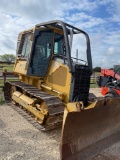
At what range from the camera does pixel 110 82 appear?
982 centimetres

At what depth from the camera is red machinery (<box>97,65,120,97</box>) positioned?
8942mm

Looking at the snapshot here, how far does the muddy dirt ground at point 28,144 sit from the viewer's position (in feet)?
13.7

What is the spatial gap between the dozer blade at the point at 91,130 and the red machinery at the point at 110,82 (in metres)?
4.07

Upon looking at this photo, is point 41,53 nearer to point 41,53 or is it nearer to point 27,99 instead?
point 41,53

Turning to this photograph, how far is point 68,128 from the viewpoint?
12.3ft

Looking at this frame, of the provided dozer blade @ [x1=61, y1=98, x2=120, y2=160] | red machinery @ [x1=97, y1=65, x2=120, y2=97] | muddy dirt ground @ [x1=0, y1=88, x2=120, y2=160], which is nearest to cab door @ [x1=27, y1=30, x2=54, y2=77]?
Result: muddy dirt ground @ [x1=0, y1=88, x2=120, y2=160]

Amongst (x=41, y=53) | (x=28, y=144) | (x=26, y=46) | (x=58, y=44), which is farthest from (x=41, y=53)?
(x=28, y=144)

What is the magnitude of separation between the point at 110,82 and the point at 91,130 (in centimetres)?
590

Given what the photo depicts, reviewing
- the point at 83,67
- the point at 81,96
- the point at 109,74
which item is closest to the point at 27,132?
the point at 81,96

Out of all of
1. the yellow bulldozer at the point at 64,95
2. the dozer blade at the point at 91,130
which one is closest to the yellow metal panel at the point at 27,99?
the yellow bulldozer at the point at 64,95

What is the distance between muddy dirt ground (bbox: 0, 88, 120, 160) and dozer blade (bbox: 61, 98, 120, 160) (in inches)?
10.2

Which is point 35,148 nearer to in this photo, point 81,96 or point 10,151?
point 10,151

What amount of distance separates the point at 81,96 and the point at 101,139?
157 centimetres

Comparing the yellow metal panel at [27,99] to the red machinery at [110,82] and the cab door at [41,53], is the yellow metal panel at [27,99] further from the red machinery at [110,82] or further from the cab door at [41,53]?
the red machinery at [110,82]
